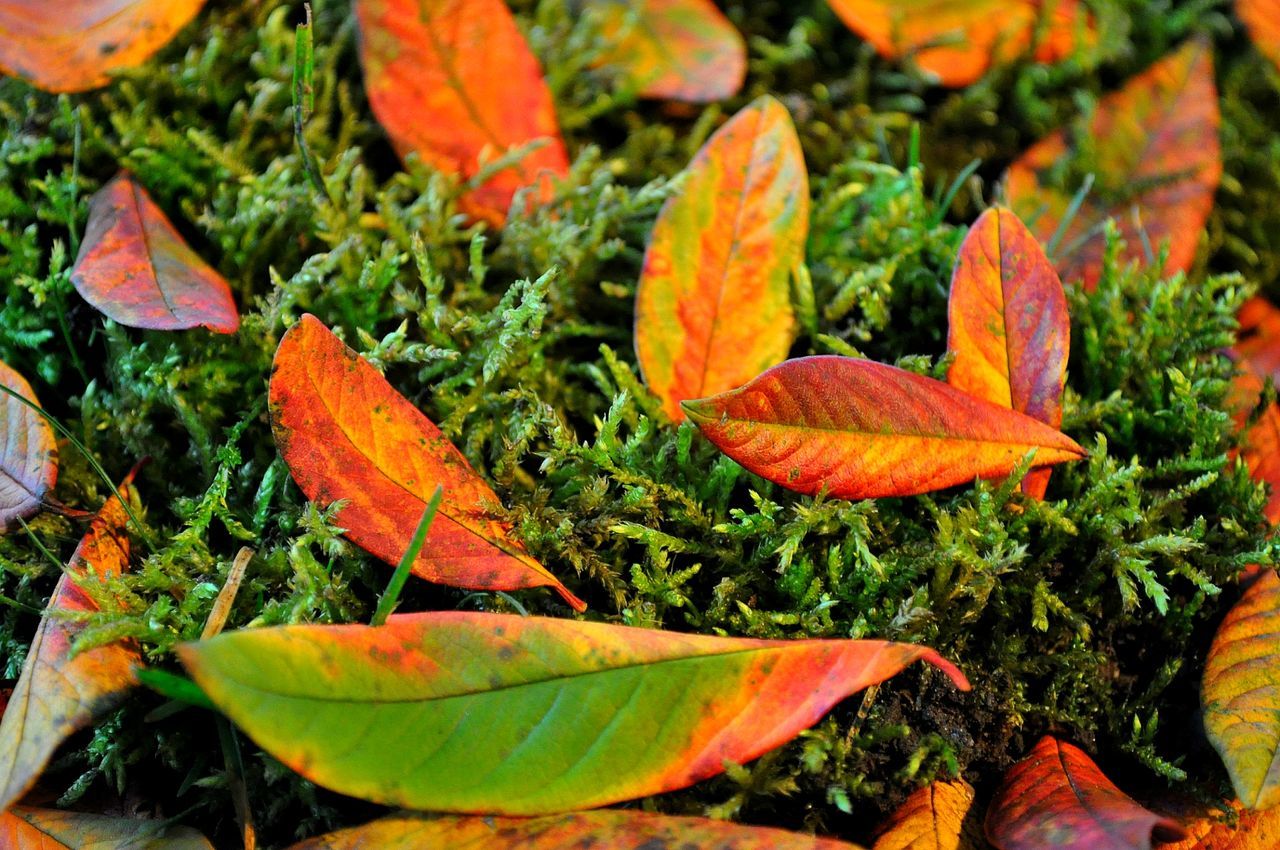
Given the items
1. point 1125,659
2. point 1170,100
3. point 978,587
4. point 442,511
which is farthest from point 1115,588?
point 1170,100

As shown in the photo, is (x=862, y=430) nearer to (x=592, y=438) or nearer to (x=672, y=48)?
(x=592, y=438)

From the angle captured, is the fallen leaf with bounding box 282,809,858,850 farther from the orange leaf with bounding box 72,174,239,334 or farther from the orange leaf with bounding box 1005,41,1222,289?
the orange leaf with bounding box 1005,41,1222,289

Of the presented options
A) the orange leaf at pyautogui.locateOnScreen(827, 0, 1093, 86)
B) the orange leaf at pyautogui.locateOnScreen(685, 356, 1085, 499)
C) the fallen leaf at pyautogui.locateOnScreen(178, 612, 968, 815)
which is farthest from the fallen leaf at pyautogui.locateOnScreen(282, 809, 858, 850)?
the orange leaf at pyautogui.locateOnScreen(827, 0, 1093, 86)

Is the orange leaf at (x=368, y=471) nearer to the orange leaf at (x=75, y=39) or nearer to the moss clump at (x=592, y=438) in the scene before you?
the moss clump at (x=592, y=438)

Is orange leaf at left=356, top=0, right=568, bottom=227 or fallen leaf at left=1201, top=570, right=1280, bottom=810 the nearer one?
fallen leaf at left=1201, top=570, right=1280, bottom=810

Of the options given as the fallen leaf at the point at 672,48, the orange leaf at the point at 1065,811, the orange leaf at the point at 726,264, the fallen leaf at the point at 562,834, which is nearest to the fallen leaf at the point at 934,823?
the orange leaf at the point at 1065,811
